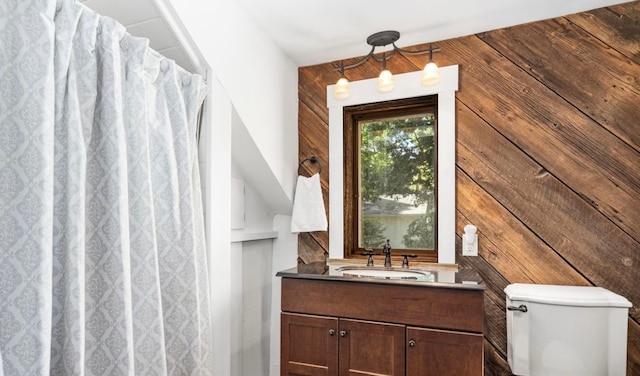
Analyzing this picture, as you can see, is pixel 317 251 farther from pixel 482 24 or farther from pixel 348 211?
pixel 482 24

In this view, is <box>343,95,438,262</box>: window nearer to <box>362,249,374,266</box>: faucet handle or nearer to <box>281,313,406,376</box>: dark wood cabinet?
<box>362,249,374,266</box>: faucet handle

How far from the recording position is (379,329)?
1.71m

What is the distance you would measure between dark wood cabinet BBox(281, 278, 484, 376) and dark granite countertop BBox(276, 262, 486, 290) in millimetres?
27

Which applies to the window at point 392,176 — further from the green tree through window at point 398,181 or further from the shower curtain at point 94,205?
the shower curtain at point 94,205

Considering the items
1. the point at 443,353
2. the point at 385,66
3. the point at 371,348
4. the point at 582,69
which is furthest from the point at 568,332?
the point at 385,66

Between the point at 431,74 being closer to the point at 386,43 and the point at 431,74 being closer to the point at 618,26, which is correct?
the point at 386,43

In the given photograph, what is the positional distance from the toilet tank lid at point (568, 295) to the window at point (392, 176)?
54cm

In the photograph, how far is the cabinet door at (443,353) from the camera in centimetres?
157

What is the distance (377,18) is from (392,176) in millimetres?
918

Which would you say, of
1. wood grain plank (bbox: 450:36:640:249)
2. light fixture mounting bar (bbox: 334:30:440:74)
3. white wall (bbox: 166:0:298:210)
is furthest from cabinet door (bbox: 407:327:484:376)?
light fixture mounting bar (bbox: 334:30:440:74)

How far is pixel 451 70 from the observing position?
7.09ft

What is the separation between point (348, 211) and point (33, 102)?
69.3 inches

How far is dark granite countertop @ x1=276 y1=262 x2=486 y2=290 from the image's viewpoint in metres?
1.63

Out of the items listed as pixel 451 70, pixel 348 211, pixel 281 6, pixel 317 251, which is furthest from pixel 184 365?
pixel 451 70
